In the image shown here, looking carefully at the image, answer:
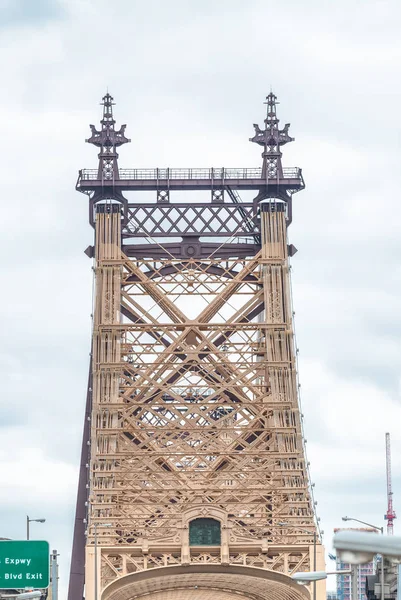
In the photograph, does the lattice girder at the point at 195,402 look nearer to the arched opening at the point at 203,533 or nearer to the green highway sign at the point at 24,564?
the arched opening at the point at 203,533

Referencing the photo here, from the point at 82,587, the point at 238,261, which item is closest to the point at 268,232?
the point at 238,261

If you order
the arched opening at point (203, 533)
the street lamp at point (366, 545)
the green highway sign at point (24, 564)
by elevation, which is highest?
the arched opening at point (203, 533)

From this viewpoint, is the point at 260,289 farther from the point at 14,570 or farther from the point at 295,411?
the point at 14,570

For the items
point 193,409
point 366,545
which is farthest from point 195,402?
point 366,545

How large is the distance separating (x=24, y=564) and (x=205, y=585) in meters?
51.5

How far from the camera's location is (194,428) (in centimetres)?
10375

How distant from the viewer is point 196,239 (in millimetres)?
114500

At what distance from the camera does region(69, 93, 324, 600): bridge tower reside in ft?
311

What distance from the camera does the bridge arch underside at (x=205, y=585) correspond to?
93688 millimetres

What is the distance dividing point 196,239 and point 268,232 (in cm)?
563

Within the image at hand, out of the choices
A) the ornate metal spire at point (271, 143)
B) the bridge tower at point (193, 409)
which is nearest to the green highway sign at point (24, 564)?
the bridge tower at point (193, 409)

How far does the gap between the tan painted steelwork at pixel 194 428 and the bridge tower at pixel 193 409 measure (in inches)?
5.5

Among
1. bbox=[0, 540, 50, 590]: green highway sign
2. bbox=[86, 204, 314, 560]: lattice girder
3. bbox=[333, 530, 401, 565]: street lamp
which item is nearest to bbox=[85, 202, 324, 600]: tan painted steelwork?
bbox=[86, 204, 314, 560]: lattice girder

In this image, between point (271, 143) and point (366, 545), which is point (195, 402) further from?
point (366, 545)
